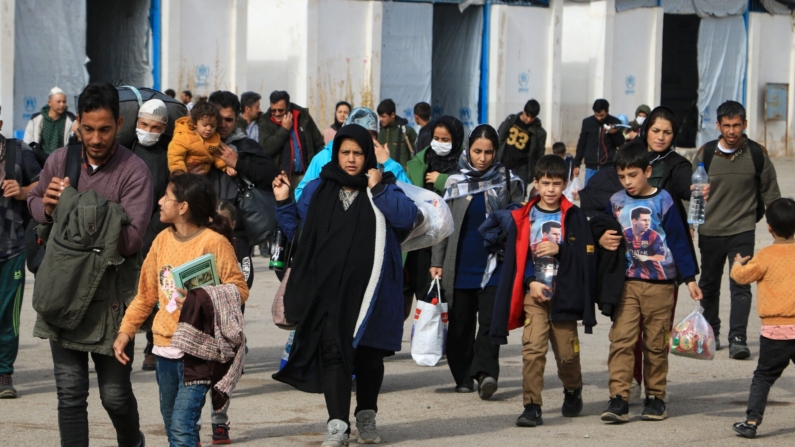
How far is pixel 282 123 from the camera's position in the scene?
13.1m

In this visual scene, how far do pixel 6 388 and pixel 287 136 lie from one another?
5.79 m

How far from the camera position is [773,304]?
6758mm

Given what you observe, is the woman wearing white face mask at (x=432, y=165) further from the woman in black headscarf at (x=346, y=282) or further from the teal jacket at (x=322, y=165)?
the woman in black headscarf at (x=346, y=282)

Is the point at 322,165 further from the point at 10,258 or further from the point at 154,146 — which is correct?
the point at 10,258

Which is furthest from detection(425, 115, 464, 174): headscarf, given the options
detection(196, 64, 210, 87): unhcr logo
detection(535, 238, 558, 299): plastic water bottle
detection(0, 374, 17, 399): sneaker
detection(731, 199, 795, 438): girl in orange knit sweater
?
detection(196, 64, 210, 87): unhcr logo

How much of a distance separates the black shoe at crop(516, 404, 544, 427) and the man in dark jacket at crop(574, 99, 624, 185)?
11.6m

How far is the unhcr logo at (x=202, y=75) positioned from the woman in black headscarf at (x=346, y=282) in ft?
56.1

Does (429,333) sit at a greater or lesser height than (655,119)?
lesser

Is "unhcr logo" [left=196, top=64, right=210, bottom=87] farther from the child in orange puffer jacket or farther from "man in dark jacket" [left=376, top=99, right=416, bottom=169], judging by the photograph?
the child in orange puffer jacket

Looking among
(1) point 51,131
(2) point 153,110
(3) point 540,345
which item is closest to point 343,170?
(2) point 153,110

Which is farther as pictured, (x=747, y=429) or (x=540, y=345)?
(x=540, y=345)

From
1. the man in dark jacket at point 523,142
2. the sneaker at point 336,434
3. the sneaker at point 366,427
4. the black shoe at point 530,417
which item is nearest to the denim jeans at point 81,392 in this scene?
the sneaker at point 336,434

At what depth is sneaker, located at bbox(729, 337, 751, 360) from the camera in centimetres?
954

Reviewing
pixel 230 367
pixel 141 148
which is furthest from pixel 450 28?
pixel 230 367
